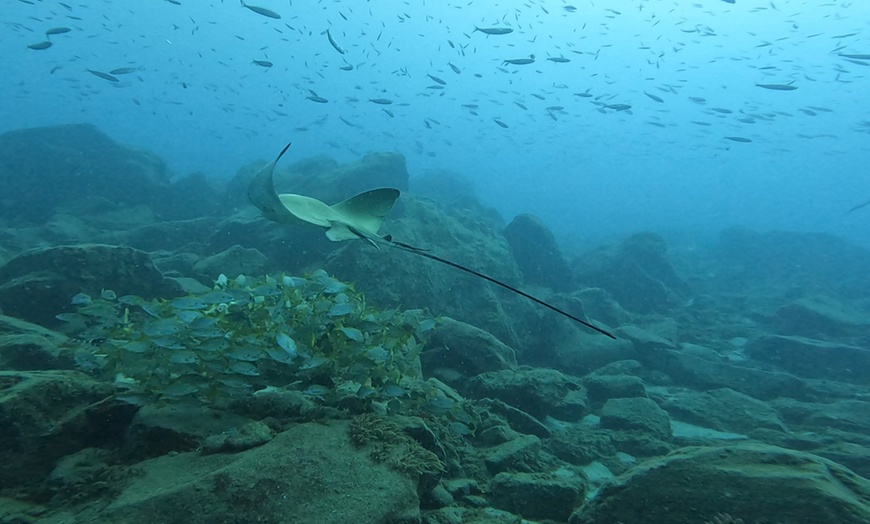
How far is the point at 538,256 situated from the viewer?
1678cm

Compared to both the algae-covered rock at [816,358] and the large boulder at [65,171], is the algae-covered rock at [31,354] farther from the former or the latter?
the large boulder at [65,171]

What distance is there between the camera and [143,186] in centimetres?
1959

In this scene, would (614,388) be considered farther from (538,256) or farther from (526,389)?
(538,256)

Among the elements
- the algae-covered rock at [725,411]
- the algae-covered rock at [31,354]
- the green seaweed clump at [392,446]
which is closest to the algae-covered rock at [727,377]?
the algae-covered rock at [725,411]

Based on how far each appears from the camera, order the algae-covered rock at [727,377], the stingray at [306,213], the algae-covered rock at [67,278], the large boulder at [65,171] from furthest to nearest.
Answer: the large boulder at [65,171] < the algae-covered rock at [727,377] < the algae-covered rock at [67,278] < the stingray at [306,213]

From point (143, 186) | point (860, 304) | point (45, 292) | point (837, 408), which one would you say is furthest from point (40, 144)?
point (860, 304)

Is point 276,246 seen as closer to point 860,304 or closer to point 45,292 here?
point 45,292

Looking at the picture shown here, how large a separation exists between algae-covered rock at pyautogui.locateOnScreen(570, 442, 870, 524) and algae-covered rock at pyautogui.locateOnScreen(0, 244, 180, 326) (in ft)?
26.1

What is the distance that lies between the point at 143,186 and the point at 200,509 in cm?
2161

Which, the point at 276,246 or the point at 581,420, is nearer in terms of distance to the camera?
the point at 581,420

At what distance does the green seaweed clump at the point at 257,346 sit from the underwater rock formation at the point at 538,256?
12698mm

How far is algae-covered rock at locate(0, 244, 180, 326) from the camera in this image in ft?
22.2

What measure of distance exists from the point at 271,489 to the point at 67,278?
688 cm

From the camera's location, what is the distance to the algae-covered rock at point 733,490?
285 cm
